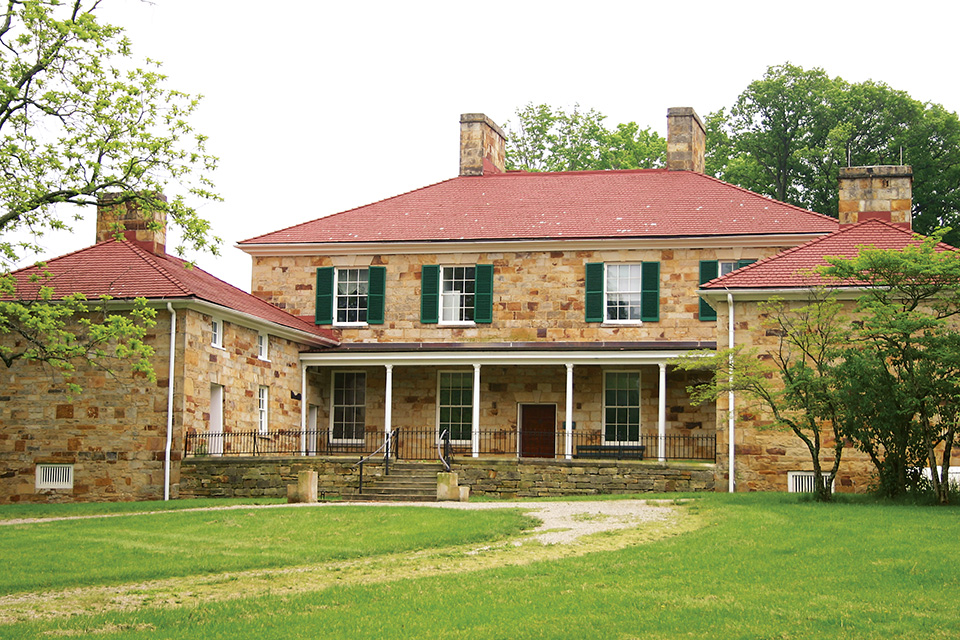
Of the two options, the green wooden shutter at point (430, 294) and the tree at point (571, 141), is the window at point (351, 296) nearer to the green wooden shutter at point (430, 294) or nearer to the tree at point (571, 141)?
the green wooden shutter at point (430, 294)

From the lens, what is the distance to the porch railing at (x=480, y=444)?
24.4m

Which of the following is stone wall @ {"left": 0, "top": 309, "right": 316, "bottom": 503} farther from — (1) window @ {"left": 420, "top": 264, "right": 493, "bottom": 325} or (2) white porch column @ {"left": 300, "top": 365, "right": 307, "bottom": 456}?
(1) window @ {"left": 420, "top": 264, "right": 493, "bottom": 325}

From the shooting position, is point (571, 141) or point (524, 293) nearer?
point (524, 293)

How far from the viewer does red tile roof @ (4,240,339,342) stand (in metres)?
21.9

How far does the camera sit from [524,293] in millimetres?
26891

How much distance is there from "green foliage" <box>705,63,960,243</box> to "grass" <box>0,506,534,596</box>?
82.5 feet

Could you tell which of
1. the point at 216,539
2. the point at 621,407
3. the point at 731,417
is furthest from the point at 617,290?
the point at 216,539

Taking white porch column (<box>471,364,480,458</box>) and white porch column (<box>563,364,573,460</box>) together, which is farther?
white porch column (<box>471,364,480,458</box>)

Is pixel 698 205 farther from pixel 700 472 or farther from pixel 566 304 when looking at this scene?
pixel 700 472

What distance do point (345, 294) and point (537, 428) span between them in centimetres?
576

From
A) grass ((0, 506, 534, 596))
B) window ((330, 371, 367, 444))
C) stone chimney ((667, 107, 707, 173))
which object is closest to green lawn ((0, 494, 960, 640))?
grass ((0, 506, 534, 596))

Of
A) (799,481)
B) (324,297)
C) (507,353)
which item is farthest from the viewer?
(324,297)

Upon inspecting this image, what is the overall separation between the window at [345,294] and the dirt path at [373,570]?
11.8 meters

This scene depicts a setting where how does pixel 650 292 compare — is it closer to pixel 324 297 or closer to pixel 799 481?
pixel 799 481
